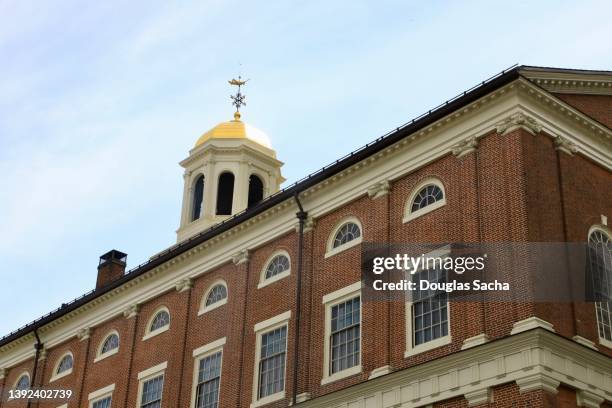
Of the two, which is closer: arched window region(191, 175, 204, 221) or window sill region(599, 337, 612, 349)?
window sill region(599, 337, 612, 349)

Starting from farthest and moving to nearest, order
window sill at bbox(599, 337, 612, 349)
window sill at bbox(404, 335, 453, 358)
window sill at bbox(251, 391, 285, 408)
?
window sill at bbox(251, 391, 285, 408)
window sill at bbox(404, 335, 453, 358)
window sill at bbox(599, 337, 612, 349)

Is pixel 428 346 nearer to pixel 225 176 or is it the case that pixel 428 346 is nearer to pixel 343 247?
pixel 343 247

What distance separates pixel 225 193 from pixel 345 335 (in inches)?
760

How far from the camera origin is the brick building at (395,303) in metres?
24.1

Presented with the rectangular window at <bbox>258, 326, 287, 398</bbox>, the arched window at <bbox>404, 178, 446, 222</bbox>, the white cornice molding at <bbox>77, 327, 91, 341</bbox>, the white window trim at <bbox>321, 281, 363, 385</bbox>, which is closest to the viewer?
the arched window at <bbox>404, 178, 446, 222</bbox>

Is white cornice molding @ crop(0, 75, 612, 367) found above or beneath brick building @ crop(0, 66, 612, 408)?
above

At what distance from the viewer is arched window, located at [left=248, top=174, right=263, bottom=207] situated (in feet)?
155

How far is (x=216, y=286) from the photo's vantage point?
34.6 m

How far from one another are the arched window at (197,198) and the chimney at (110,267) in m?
3.88

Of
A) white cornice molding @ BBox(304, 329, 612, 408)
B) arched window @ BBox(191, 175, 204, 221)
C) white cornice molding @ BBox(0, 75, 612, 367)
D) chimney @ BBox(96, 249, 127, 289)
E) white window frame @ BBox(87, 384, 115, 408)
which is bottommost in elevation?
white cornice molding @ BBox(304, 329, 612, 408)

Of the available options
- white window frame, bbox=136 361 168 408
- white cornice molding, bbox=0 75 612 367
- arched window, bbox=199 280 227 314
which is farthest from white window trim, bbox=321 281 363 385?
white window frame, bbox=136 361 168 408

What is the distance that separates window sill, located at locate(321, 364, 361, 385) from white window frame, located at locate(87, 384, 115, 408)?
1165 centimetres

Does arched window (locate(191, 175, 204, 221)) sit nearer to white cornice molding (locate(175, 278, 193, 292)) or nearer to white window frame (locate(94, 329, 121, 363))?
white window frame (locate(94, 329, 121, 363))

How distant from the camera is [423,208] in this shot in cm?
2769
